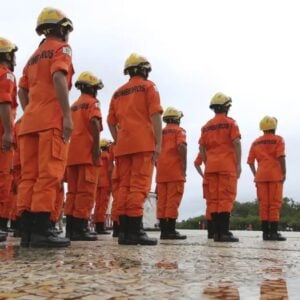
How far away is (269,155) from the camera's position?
825 centimetres

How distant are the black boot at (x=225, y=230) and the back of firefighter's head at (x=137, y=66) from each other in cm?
242

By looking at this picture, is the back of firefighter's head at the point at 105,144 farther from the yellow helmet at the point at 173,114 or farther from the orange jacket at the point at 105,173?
the yellow helmet at the point at 173,114

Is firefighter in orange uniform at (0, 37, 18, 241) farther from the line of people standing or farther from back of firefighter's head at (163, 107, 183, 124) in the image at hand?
back of firefighter's head at (163, 107, 183, 124)

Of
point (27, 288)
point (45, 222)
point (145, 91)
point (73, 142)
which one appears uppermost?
point (145, 91)

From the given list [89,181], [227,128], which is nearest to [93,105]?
[89,181]

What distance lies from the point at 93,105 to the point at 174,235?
238cm

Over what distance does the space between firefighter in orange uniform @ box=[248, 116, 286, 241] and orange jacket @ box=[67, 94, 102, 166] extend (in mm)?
3235

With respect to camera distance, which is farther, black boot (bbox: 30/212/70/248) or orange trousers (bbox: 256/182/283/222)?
orange trousers (bbox: 256/182/283/222)

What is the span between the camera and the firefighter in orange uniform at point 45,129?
3.91 meters

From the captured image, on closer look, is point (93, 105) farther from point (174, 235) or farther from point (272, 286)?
point (272, 286)

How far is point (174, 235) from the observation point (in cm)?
738

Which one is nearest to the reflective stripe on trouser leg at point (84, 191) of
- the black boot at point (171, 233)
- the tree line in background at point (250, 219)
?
the black boot at point (171, 233)

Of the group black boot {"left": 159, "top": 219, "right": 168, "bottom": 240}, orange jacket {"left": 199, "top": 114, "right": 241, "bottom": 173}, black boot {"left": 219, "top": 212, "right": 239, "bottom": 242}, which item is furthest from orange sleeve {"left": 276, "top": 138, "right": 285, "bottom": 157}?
black boot {"left": 159, "top": 219, "right": 168, "bottom": 240}

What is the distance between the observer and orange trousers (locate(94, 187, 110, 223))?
10.0 metres
